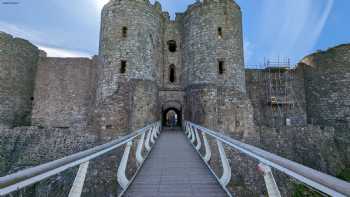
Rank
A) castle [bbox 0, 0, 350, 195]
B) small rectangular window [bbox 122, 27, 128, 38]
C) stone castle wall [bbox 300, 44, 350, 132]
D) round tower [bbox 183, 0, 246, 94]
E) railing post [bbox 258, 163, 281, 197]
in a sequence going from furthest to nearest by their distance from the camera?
A: stone castle wall [bbox 300, 44, 350, 132], round tower [bbox 183, 0, 246, 94], small rectangular window [bbox 122, 27, 128, 38], castle [bbox 0, 0, 350, 195], railing post [bbox 258, 163, 281, 197]

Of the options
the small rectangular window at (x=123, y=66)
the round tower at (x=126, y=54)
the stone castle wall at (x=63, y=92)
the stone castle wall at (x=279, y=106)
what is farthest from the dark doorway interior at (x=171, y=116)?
the stone castle wall at (x=279, y=106)

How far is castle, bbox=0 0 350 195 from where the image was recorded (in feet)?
34.7

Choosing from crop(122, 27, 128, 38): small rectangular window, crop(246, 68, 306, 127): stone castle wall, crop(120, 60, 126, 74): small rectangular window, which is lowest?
crop(246, 68, 306, 127): stone castle wall

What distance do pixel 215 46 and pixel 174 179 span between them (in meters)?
10.8

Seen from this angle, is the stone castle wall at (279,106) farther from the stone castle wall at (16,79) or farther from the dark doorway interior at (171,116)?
the stone castle wall at (16,79)

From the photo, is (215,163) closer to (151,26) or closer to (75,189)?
(75,189)

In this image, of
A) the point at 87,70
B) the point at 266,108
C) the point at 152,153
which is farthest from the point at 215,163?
the point at 87,70

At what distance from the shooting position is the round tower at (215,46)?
12633 mm

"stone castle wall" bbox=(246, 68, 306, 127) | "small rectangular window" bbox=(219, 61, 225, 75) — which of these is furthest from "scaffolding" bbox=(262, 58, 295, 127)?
"small rectangular window" bbox=(219, 61, 225, 75)

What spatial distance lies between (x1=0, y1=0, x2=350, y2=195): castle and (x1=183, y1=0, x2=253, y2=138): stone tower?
0.21ft

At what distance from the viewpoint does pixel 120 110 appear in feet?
34.2

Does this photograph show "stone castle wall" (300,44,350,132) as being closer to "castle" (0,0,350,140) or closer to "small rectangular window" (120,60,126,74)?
"castle" (0,0,350,140)

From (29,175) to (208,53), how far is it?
12.3 m

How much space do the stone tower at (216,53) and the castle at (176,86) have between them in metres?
0.06
